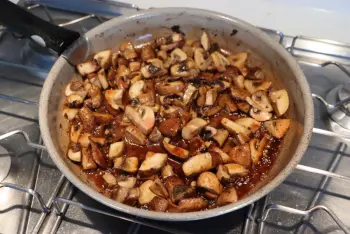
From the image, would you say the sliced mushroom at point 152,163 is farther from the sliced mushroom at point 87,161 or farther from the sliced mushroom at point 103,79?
the sliced mushroom at point 103,79

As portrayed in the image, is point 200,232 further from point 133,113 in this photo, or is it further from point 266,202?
point 133,113

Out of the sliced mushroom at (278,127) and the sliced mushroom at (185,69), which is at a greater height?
the sliced mushroom at (185,69)

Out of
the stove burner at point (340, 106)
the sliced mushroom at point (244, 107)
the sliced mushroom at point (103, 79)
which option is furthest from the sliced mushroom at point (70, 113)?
the stove burner at point (340, 106)

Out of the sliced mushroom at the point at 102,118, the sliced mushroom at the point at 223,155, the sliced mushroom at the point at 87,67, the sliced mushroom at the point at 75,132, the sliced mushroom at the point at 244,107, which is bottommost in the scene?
the sliced mushroom at the point at 75,132

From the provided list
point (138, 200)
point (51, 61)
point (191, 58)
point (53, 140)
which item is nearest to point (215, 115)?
point (191, 58)

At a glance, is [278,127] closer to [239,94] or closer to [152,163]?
[239,94]

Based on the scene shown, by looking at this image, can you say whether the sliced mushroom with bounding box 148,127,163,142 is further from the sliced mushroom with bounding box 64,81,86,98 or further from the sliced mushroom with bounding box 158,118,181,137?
the sliced mushroom with bounding box 64,81,86,98

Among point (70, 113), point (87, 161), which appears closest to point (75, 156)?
point (87, 161)
